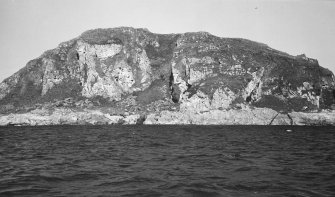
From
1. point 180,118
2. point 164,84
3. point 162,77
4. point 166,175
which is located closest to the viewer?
point 166,175

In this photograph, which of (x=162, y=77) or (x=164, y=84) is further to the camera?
(x=162, y=77)

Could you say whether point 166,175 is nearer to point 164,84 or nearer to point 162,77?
point 164,84

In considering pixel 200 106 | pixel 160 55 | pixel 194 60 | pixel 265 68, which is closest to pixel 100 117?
pixel 200 106

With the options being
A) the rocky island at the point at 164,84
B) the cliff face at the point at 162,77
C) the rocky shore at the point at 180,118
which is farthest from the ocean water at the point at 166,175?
the cliff face at the point at 162,77

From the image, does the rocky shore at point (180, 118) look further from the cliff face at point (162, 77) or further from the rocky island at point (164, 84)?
the cliff face at point (162, 77)

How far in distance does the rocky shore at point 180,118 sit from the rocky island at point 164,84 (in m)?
0.38

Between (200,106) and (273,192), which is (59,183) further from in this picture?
(200,106)

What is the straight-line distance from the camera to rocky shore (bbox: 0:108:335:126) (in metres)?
122

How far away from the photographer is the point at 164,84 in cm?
15888

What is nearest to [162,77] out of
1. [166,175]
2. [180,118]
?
[180,118]

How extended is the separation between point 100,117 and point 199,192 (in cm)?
11942

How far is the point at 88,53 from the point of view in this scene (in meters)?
171

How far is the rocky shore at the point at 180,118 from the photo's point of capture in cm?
12150

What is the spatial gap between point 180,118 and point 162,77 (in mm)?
44731
